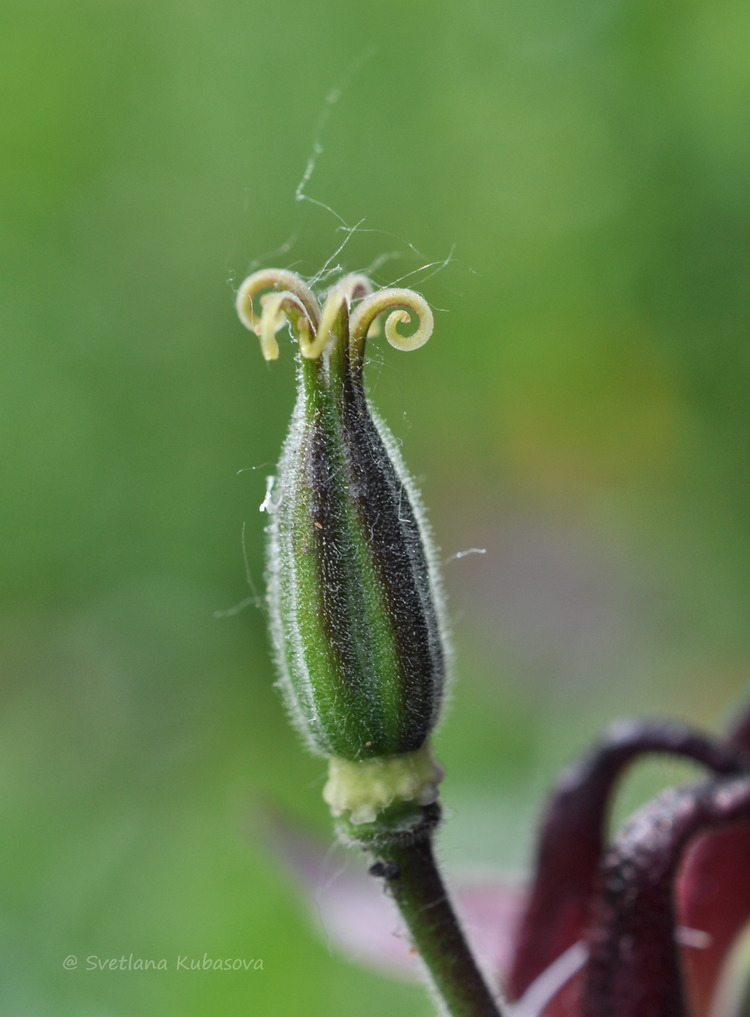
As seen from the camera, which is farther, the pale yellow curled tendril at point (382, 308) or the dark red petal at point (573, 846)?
the dark red petal at point (573, 846)

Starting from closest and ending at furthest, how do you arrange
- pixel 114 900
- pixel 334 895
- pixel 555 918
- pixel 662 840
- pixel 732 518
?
pixel 662 840 < pixel 555 918 < pixel 334 895 < pixel 114 900 < pixel 732 518

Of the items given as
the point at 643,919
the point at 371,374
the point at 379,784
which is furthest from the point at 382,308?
the point at 371,374

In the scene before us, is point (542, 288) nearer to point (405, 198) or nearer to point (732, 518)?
point (405, 198)

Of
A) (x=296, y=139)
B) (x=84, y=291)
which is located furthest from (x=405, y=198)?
(x=84, y=291)

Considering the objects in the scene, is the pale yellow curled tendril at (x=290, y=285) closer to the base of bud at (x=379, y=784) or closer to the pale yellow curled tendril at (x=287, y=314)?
the pale yellow curled tendril at (x=287, y=314)

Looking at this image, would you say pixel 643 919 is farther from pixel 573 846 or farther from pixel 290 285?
pixel 290 285

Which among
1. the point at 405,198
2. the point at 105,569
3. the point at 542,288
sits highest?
the point at 405,198

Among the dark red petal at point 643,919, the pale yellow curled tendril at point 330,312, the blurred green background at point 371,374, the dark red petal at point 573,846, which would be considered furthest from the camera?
the blurred green background at point 371,374

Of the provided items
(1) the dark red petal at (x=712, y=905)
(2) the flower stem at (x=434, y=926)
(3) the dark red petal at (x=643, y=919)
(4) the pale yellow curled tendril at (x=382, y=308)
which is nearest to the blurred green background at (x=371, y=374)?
(1) the dark red petal at (x=712, y=905)
